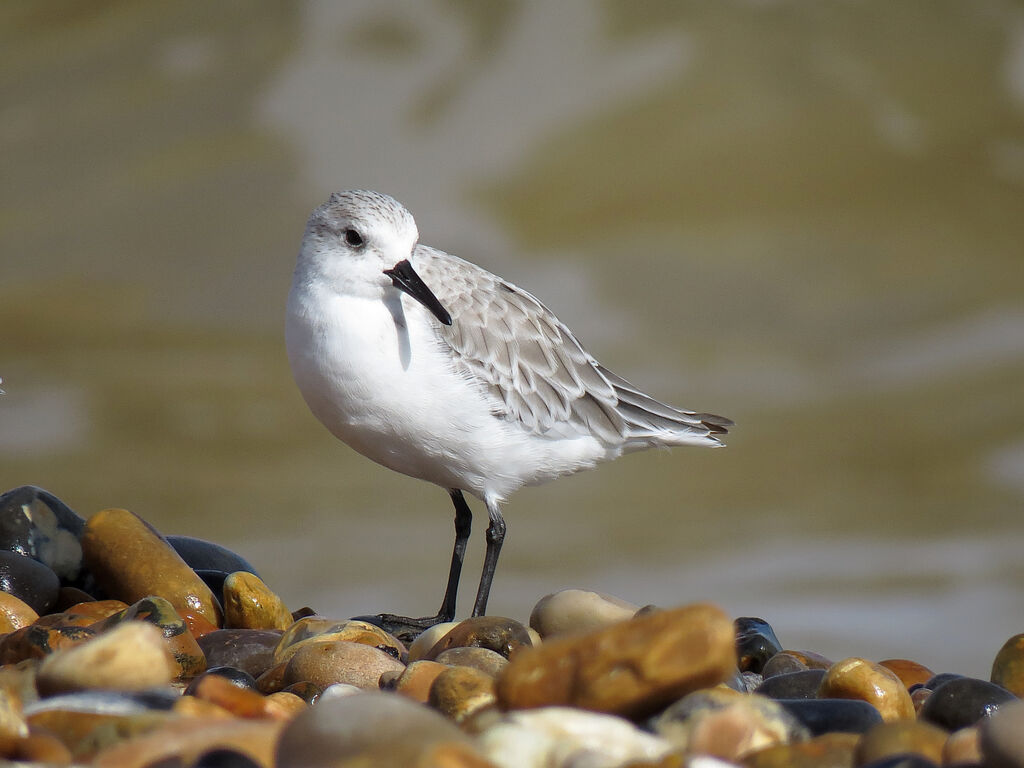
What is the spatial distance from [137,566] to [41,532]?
465 millimetres

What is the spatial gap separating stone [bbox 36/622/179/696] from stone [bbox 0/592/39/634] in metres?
1.05

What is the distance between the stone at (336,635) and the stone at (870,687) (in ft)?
4.09

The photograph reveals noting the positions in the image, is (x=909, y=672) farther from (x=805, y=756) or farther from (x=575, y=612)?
(x=805, y=756)

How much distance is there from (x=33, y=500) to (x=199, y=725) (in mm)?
2371

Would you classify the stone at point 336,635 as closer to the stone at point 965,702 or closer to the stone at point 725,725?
the stone at point 725,725

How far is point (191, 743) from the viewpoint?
84.8 inches

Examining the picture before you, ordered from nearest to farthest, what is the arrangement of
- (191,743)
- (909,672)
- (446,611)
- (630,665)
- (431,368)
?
1. (191,743)
2. (630,665)
3. (909,672)
4. (431,368)
5. (446,611)

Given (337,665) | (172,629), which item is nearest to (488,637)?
(337,665)

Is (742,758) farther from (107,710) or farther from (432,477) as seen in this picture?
(432,477)

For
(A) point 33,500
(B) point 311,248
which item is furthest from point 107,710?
(B) point 311,248

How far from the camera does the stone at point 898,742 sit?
230 centimetres

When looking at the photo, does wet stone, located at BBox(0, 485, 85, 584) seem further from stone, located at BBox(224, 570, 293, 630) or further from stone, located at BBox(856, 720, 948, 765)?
stone, located at BBox(856, 720, 948, 765)

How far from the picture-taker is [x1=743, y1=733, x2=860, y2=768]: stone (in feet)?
7.57

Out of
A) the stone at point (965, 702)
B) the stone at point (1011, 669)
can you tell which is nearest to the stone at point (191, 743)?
the stone at point (965, 702)
